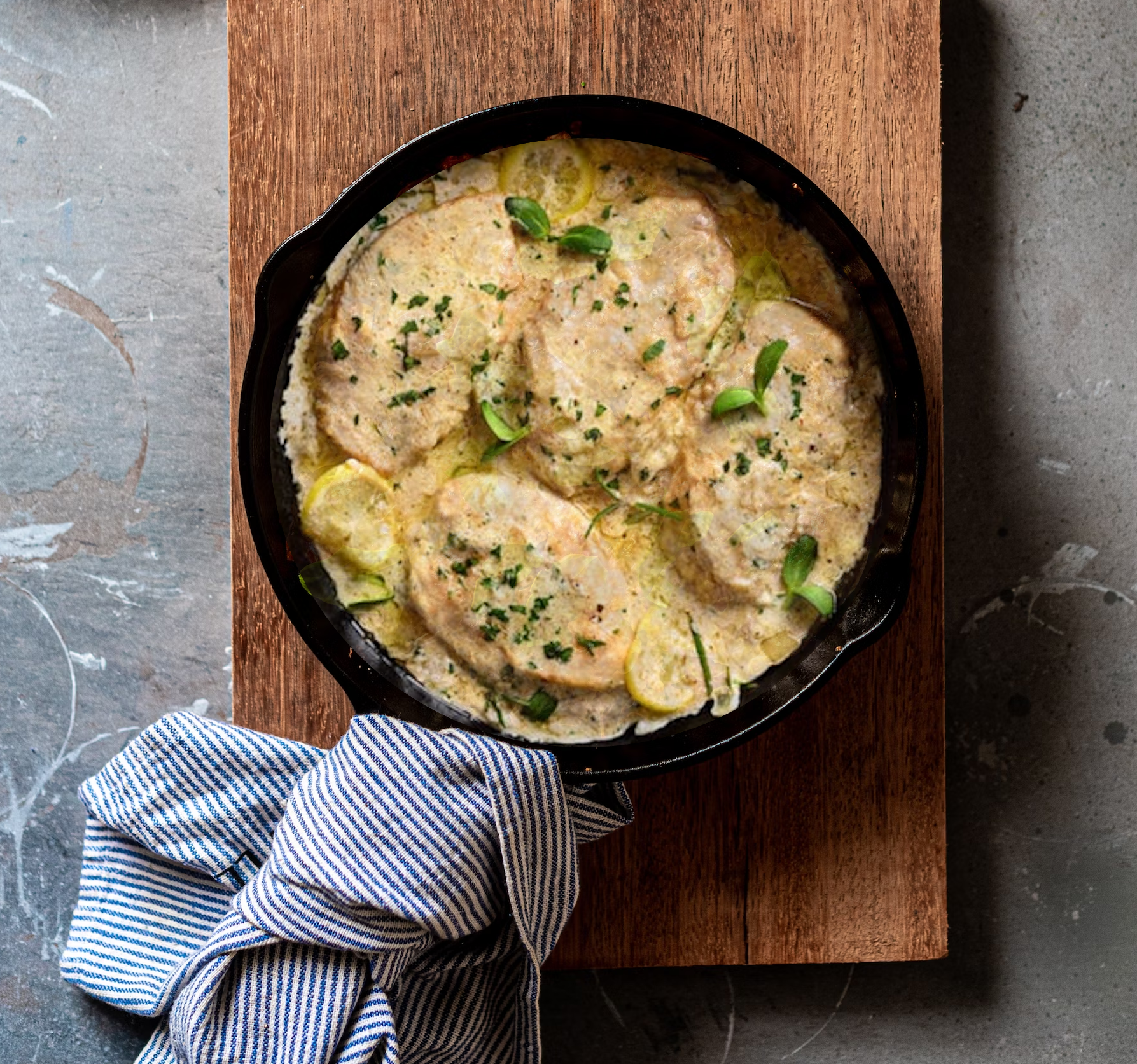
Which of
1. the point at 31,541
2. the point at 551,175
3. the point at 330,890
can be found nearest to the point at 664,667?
the point at 330,890

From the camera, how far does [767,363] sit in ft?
5.20

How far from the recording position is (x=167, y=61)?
2.19 meters

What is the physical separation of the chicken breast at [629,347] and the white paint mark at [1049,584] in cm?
→ 89

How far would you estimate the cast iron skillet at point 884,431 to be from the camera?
155 centimetres

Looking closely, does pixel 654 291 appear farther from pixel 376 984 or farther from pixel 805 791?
pixel 376 984

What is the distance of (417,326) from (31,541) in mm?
1063

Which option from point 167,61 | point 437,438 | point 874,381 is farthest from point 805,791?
point 167,61

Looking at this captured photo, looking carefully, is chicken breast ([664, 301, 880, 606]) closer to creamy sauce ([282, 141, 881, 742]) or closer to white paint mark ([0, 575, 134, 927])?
creamy sauce ([282, 141, 881, 742])

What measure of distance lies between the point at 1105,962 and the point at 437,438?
1.65 m

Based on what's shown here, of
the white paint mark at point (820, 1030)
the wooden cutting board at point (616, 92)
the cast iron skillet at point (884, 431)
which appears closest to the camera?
the cast iron skillet at point (884, 431)

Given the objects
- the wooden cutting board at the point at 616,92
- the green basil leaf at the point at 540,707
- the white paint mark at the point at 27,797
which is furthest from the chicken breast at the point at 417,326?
the white paint mark at the point at 27,797

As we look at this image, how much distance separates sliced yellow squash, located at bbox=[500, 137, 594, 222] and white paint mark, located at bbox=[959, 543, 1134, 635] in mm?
1132

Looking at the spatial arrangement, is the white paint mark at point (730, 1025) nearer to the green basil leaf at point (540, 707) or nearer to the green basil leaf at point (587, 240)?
the green basil leaf at point (540, 707)

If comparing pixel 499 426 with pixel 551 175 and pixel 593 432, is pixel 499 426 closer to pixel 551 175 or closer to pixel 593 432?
pixel 593 432
